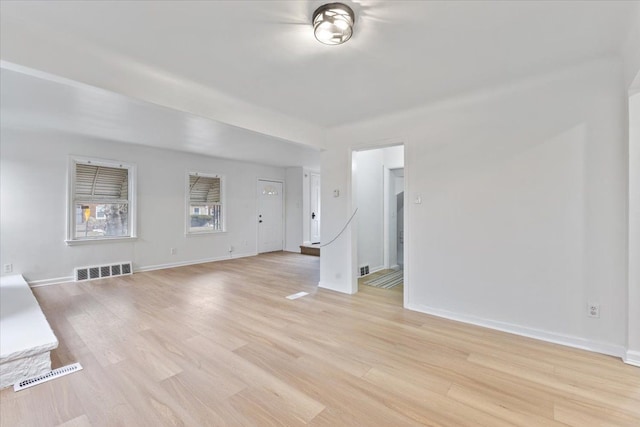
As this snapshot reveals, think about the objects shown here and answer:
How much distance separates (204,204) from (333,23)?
548 centimetres

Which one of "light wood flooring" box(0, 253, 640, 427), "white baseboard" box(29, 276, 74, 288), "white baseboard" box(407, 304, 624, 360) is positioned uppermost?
"white baseboard" box(29, 276, 74, 288)

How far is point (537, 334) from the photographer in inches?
99.4

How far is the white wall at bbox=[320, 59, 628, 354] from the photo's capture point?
2.25 meters

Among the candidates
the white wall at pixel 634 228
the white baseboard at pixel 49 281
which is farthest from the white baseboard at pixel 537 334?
the white baseboard at pixel 49 281

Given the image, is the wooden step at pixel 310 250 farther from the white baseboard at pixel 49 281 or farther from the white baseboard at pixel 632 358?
the white baseboard at pixel 632 358

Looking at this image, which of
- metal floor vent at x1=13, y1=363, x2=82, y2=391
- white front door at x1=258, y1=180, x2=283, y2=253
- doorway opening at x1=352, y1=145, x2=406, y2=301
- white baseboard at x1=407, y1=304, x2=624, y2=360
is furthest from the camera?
white front door at x1=258, y1=180, x2=283, y2=253

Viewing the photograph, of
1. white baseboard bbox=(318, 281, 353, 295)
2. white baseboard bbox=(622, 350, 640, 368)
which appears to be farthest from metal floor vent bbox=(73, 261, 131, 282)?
white baseboard bbox=(622, 350, 640, 368)

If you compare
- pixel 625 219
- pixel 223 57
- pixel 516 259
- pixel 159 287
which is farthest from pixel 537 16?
pixel 159 287

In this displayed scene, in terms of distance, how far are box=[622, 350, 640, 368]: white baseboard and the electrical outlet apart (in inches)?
11.3

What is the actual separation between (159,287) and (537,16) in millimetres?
5025

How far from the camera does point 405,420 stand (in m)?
1.57

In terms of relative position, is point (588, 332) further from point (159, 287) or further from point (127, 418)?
point (159, 287)

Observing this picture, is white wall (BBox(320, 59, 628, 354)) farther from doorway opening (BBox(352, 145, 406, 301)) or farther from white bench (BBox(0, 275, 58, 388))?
white bench (BBox(0, 275, 58, 388))

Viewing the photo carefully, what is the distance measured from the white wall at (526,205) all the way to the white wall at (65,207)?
14.7 feet
